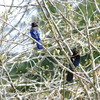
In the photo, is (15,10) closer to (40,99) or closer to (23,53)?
(23,53)

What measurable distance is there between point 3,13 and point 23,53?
0.81 m

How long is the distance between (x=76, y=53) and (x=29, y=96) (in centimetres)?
197

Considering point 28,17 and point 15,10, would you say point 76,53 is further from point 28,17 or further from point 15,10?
point 28,17

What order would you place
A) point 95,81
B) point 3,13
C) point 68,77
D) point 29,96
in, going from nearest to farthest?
point 95,81, point 68,77, point 3,13, point 29,96

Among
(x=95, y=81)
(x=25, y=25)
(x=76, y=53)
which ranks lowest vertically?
(x=95, y=81)

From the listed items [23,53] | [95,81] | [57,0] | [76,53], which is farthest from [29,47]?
[95,81]

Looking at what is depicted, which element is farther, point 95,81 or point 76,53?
point 76,53

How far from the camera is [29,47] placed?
18.9 ft

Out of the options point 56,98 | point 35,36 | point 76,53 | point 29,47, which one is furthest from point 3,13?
point 56,98

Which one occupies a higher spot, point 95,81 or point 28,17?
point 28,17

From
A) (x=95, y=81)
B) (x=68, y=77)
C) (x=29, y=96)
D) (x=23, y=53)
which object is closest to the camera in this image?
(x=95, y=81)

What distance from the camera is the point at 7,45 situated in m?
5.87

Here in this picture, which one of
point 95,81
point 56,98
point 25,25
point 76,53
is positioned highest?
point 25,25

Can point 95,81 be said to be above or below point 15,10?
below
